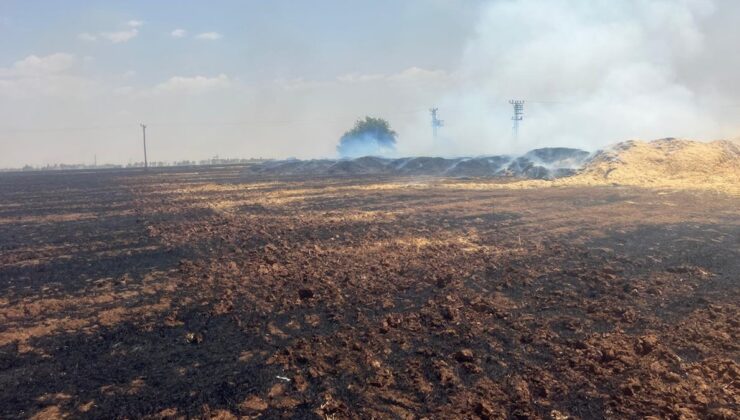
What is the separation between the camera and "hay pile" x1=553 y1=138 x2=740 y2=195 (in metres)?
31.7

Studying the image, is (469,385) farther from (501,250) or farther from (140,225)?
(140,225)

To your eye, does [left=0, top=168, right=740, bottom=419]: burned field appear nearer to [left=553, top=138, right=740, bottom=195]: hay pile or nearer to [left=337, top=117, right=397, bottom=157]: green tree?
[left=553, top=138, right=740, bottom=195]: hay pile

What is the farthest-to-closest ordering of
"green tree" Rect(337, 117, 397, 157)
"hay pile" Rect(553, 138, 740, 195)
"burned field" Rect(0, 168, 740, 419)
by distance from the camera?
"green tree" Rect(337, 117, 397, 157) < "hay pile" Rect(553, 138, 740, 195) < "burned field" Rect(0, 168, 740, 419)

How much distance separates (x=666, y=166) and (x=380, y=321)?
1397 inches

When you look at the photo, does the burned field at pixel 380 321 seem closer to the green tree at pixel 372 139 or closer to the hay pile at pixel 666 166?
the hay pile at pixel 666 166

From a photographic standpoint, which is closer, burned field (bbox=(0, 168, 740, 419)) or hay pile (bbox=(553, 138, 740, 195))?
burned field (bbox=(0, 168, 740, 419))

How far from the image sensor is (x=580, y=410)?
5527 mm

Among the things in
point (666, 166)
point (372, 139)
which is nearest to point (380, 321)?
point (666, 166)

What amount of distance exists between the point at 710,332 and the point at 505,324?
317 centimetres

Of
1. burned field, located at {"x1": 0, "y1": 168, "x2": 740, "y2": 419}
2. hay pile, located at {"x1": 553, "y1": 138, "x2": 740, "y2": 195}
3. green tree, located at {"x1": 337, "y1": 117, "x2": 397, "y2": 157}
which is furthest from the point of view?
green tree, located at {"x1": 337, "y1": 117, "x2": 397, "y2": 157}

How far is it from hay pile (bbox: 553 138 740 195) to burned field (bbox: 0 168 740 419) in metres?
15.4

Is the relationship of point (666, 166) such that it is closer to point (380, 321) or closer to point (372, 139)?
point (380, 321)

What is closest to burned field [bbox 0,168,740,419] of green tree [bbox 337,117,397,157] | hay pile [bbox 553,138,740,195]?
hay pile [bbox 553,138,740,195]

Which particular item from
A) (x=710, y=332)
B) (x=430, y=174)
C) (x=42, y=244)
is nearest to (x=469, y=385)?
(x=710, y=332)
